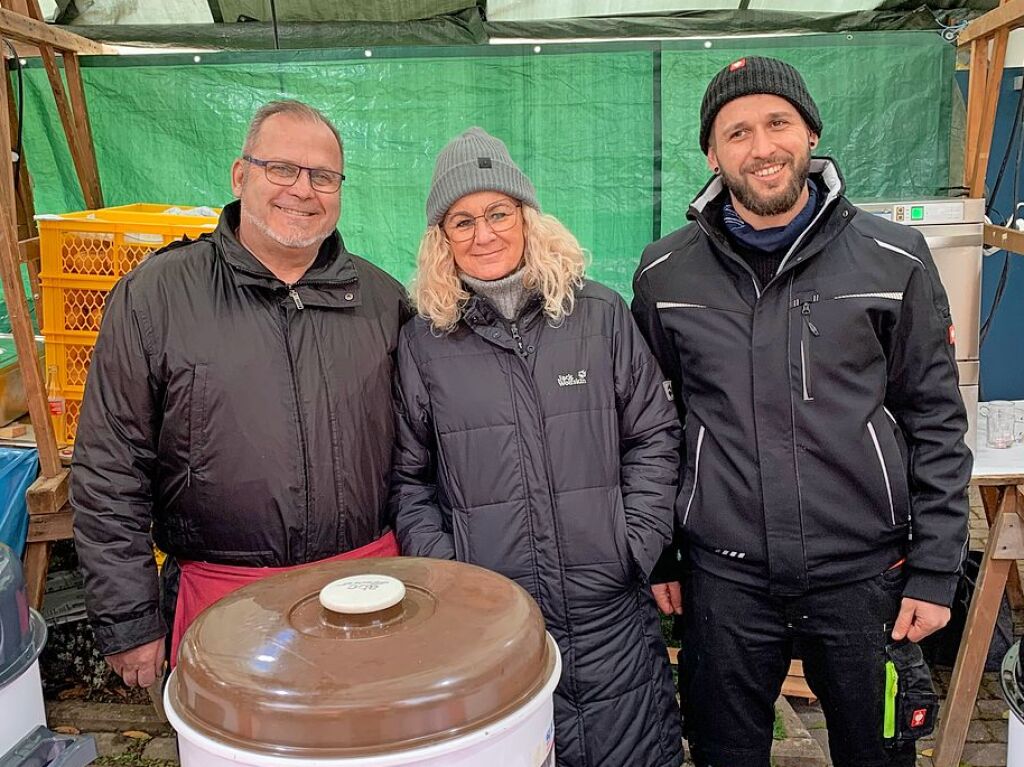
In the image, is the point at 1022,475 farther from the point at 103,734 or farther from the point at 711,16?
the point at 103,734

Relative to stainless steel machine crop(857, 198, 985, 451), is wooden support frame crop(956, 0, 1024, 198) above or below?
above

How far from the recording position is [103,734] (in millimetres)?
3584

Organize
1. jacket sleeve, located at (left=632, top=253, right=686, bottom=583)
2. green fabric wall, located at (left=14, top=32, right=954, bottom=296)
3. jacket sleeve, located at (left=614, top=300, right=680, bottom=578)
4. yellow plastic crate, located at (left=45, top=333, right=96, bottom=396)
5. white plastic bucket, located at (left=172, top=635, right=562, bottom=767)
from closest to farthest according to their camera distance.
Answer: white plastic bucket, located at (left=172, top=635, right=562, bottom=767) < jacket sleeve, located at (left=614, top=300, right=680, bottom=578) < jacket sleeve, located at (left=632, top=253, right=686, bottom=583) < yellow plastic crate, located at (left=45, top=333, right=96, bottom=396) < green fabric wall, located at (left=14, top=32, right=954, bottom=296)

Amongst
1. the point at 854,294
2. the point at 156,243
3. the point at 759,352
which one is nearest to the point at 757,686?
the point at 759,352

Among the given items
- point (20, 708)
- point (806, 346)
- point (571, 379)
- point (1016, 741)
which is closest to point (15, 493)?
point (20, 708)

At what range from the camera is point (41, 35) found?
11.2 ft

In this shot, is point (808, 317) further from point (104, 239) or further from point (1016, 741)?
point (104, 239)

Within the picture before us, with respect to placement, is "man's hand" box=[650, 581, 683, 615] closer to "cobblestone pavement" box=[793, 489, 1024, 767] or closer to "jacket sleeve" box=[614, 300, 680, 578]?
"jacket sleeve" box=[614, 300, 680, 578]

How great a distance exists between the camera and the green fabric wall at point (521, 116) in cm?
378

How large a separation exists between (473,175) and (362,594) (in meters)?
1.20

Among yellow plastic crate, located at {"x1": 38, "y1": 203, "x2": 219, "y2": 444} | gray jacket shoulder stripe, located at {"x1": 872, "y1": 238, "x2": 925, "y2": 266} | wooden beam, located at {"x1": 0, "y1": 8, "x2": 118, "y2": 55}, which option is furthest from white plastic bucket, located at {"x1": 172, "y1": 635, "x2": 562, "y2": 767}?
wooden beam, located at {"x1": 0, "y1": 8, "x2": 118, "y2": 55}

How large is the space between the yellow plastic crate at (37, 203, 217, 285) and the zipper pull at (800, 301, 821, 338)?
2072 millimetres

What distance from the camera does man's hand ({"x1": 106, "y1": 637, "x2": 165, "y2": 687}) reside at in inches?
82.1

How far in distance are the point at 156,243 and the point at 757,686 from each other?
8.10 feet
